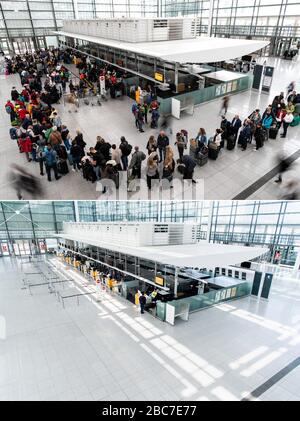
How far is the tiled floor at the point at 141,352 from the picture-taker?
16.3 feet

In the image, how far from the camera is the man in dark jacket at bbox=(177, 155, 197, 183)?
7.59m

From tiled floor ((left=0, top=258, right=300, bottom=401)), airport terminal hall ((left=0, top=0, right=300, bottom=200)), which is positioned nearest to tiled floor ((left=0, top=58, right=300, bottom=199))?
airport terminal hall ((left=0, top=0, right=300, bottom=200))

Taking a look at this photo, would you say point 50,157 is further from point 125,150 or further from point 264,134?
point 264,134

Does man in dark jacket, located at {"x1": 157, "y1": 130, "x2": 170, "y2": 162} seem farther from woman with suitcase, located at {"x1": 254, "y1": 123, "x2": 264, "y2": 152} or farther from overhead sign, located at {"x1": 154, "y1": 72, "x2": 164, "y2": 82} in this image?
overhead sign, located at {"x1": 154, "y1": 72, "x2": 164, "y2": 82}

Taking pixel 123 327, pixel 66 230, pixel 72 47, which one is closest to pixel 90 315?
pixel 123 327

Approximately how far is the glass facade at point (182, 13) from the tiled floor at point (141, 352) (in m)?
31.9

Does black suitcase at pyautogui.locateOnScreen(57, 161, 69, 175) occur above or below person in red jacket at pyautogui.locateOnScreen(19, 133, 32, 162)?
below

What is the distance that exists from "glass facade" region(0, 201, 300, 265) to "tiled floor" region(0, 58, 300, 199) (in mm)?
9071

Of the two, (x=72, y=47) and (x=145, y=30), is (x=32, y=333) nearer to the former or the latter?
(x=145, y=30)

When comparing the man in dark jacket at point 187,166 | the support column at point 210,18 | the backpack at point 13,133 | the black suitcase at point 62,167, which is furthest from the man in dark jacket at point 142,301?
the support column at point 210,18

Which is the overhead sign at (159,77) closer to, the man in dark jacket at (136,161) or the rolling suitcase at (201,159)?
the rolling suitcase at (201,159)

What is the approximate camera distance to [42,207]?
2438cm

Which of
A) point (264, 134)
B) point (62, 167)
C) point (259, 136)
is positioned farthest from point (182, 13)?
point (62, 167)

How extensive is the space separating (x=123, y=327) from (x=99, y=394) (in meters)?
2.66
